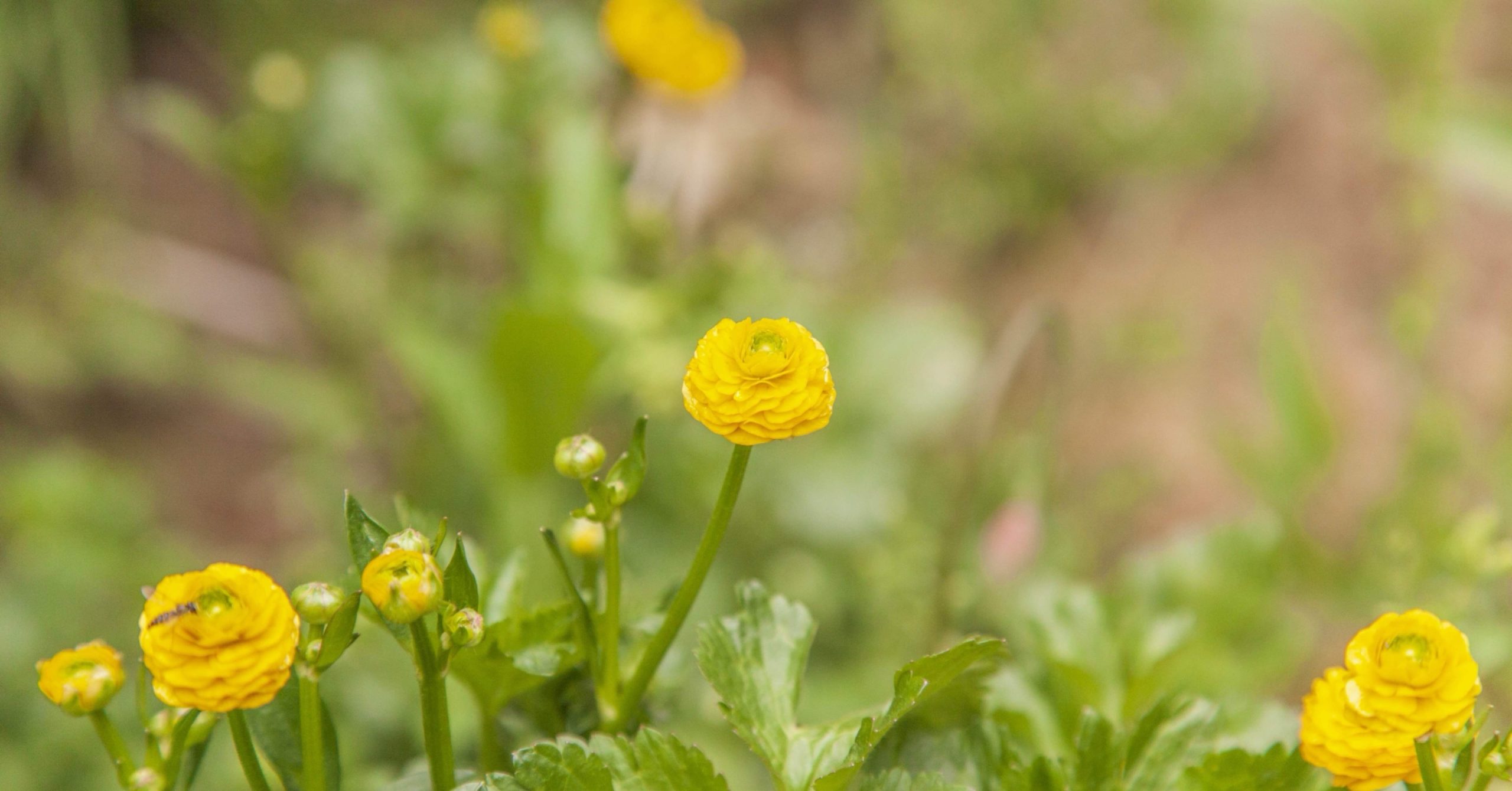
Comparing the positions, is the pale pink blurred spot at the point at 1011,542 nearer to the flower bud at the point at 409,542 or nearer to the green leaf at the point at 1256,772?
the green leaf at the point at 1256,772

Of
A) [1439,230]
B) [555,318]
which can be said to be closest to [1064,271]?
[1439,230]

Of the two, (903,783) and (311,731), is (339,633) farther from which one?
(903,783)

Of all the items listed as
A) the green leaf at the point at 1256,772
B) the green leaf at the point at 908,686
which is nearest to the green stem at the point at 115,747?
the green leaf at the point at 908,686

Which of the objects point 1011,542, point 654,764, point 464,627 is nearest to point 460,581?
point 464,627

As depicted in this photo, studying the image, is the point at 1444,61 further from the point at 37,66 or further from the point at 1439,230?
the point at 37,66

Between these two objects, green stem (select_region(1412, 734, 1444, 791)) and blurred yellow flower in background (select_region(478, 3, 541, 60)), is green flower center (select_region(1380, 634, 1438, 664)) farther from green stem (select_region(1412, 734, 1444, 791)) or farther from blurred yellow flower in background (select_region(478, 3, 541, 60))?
blurred yellow flower in background (select_region(478, 3, 541, 60))
